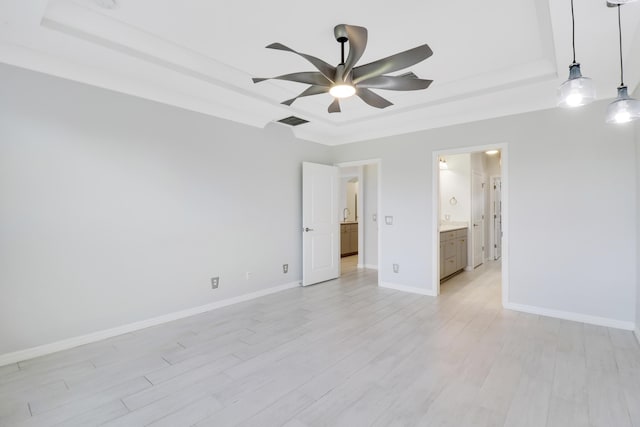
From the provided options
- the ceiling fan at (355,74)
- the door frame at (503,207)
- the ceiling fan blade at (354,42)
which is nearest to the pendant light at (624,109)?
the ceiling fan at (355,74)

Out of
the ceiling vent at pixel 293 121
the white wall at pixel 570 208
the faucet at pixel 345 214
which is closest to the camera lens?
the white wall at pixel 570 208

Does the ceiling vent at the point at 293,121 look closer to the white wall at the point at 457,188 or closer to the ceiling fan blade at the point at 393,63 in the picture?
the ceiling fan blade at the point at 393,63

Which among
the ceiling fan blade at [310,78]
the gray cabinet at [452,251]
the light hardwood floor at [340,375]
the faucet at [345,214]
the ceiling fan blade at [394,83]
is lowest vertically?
the light hardwood floor at [340,375]

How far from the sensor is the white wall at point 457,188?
639cm

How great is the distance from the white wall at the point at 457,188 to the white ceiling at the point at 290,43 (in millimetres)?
2695

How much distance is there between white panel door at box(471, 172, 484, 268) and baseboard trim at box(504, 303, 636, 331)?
2.69 m

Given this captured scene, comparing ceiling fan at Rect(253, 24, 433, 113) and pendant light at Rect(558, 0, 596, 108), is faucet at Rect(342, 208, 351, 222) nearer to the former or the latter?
ceiling fan at Rect(253, 24, 433, 113)

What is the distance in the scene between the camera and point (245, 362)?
8.55 feet

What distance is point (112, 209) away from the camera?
3.11 meters

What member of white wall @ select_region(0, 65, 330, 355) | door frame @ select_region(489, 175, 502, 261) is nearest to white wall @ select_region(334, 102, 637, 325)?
white wall @ select_region(0, 65, 330, 355)

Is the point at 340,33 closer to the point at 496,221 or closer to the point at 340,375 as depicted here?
the point at 340,375

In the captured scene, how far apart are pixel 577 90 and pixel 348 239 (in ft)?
22.6

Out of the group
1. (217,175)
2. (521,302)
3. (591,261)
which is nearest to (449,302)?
(521,302)

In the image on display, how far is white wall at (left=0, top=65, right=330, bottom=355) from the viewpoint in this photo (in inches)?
104
